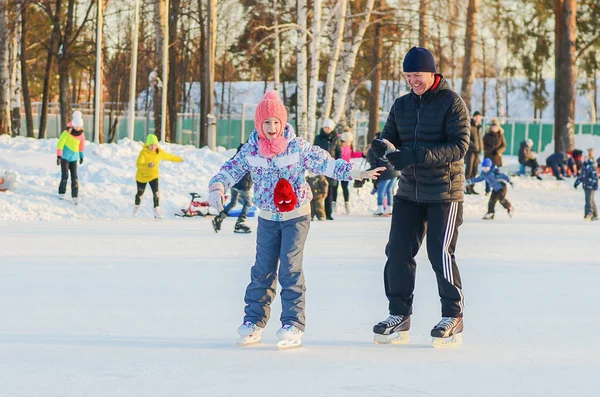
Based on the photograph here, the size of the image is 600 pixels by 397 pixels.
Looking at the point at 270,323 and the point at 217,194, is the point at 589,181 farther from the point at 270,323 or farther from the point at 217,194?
the point at 217,194

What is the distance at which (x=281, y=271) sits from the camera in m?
5.86

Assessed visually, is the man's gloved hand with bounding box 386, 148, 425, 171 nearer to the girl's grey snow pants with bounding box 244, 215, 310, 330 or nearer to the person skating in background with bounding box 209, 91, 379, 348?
the person skating in background with bounding box 209, 91, 379, 348

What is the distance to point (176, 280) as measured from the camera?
347 inches

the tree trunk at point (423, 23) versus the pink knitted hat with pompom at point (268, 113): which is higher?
the tree trunk at point (423, 23)

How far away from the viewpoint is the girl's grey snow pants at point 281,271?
19.1ft

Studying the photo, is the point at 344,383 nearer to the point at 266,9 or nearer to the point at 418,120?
the point at 418,120

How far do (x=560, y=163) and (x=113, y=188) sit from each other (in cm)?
1471

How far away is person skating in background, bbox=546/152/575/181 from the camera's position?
94.4ft

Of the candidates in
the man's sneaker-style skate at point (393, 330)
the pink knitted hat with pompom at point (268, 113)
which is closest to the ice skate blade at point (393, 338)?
the man's sneaker-style skate at point (393, 330)

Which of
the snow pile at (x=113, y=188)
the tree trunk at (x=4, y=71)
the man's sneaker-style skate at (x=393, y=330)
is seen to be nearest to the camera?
the man's sneaker-style skate at (x=393, y=330)

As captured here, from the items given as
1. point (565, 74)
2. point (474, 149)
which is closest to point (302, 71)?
point (474, 149)

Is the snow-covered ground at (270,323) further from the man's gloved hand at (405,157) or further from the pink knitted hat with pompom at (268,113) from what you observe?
the pink knitted hat with pompom at (268,113)

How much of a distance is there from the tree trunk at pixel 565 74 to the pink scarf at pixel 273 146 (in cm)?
2591

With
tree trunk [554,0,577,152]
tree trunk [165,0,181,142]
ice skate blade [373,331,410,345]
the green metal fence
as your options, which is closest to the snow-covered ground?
A: ice skate blade [373,331,410,345]
